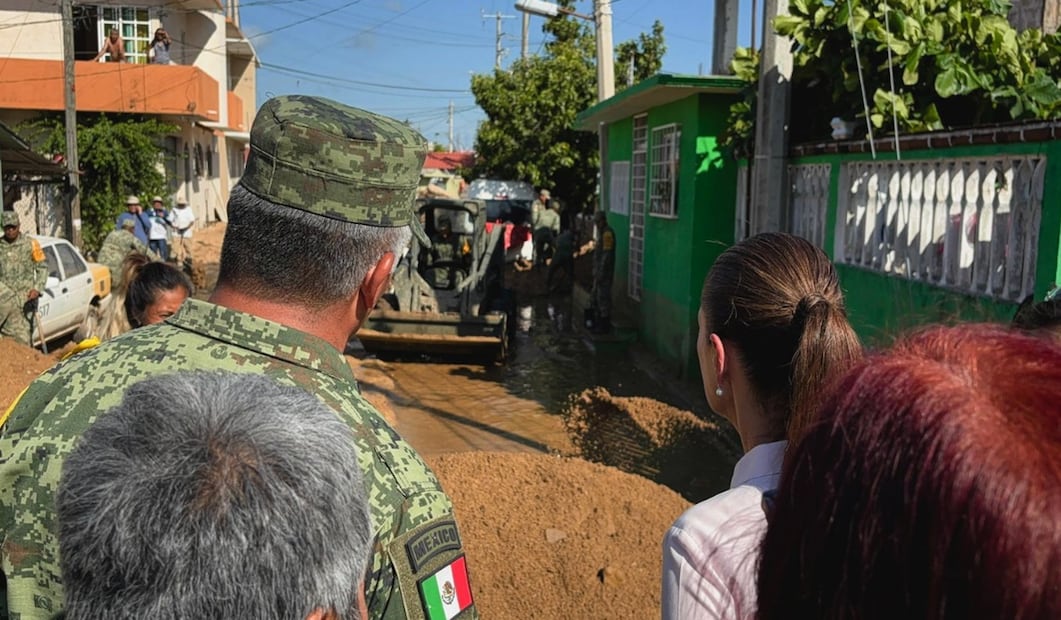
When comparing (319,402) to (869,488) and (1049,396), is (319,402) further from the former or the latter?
(1049,396)

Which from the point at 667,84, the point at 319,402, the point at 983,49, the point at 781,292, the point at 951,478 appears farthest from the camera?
the point at 667,84

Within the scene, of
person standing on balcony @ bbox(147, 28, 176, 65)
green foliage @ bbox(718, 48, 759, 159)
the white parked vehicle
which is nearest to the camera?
green foliage @ bbox(718, 48, 759, 159)

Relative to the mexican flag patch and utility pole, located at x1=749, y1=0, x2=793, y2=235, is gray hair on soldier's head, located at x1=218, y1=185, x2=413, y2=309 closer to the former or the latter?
the mexican flag patch

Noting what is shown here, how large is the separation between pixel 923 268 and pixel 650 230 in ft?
21.9

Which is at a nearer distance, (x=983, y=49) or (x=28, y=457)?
(x=28, y=457)

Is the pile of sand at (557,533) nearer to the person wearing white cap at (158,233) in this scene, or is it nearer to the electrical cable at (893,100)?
the electrical cable at (893,100)

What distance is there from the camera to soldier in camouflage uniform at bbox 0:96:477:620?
138cm

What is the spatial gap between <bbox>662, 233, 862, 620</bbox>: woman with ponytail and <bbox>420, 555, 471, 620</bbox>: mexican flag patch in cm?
33

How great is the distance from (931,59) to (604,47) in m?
8.81

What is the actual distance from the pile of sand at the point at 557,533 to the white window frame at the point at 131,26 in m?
22.2

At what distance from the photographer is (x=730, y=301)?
6.19ft

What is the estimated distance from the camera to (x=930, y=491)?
32.0 inches

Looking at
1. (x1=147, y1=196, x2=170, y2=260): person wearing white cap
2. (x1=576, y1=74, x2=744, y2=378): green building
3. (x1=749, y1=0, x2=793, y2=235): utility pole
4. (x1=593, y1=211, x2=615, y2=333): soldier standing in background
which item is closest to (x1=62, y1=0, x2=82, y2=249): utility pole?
(x1=147, y1=196, x2=170, y2=260): person wearing white cap

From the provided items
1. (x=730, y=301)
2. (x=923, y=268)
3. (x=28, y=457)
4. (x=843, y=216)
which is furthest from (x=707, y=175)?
(x=28, y=457)
